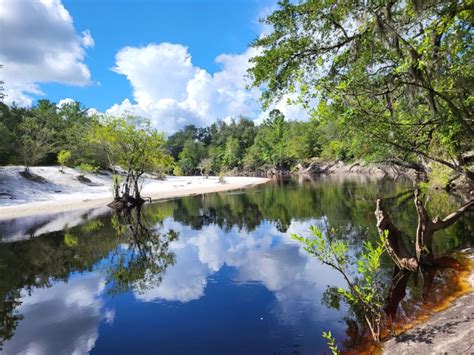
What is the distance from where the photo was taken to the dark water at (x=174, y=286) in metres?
8.35

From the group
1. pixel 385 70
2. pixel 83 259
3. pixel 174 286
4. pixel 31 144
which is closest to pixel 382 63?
pixel 385 70

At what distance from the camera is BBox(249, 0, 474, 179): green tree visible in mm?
7871

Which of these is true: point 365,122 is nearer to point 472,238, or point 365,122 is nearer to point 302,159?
point 472,238

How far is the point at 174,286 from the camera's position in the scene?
1241 cm

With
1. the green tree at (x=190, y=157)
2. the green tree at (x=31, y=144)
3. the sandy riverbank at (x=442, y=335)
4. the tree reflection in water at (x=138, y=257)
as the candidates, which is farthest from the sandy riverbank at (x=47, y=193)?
the green tree at (x=190, y=157)

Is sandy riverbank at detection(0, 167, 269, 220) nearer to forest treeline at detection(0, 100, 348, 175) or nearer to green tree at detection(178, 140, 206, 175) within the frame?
forest treeline at detection(0, 100, 348, 175)

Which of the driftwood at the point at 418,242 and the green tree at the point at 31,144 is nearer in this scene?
the driftwood at the point at 418,242

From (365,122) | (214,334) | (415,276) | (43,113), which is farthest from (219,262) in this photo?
(43,113)

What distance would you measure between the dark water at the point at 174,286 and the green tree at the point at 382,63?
5638 mm

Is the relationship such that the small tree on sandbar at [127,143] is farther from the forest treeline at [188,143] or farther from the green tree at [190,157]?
the green tree at [190,157]

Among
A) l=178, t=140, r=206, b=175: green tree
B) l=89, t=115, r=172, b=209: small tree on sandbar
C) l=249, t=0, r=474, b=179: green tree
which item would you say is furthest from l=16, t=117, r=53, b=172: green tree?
l=178, t=140, r=206, b=175: green tree

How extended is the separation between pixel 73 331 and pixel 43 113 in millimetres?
79659

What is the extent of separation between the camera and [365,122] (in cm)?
971

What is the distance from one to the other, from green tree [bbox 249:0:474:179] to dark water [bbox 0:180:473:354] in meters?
5.64
